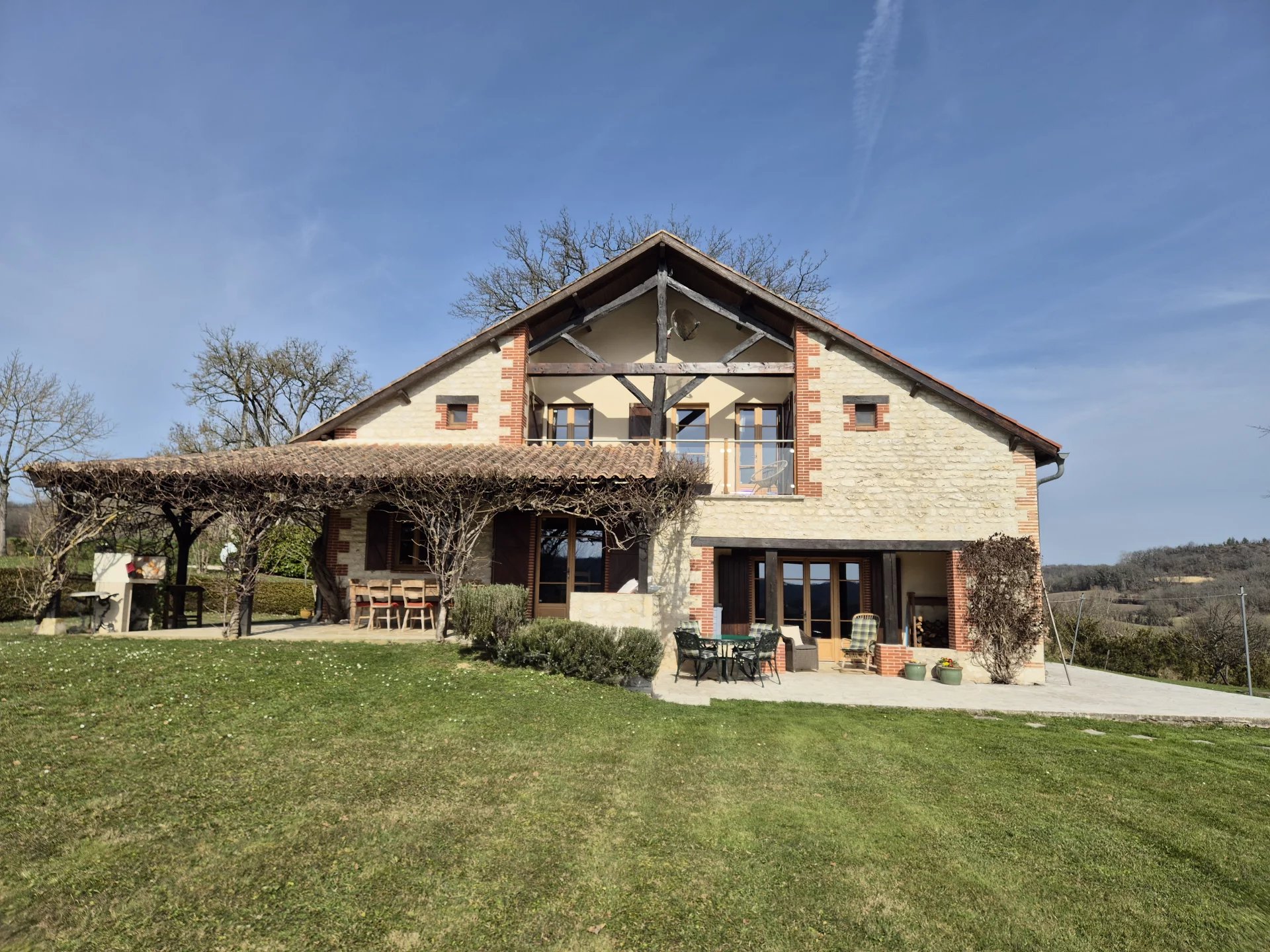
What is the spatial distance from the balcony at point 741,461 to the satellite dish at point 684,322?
2.56 metres

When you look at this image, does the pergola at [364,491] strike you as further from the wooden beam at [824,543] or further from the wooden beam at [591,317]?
the wooden beam at [591,317]

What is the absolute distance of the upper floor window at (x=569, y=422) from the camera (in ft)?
47.4

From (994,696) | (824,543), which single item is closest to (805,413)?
(824,543)

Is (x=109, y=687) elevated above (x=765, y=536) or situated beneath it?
situated beneath

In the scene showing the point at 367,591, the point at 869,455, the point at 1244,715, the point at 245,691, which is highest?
the point at 869,455

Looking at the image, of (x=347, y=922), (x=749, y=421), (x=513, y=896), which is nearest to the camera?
(x=347, y=922)

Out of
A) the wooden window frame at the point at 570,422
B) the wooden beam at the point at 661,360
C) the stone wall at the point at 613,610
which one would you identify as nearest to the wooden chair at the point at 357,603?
the stone wall at the point at 613,610

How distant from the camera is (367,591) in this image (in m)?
11.4

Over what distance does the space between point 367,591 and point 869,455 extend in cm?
909

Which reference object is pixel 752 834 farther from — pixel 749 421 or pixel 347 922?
pixel 749 421

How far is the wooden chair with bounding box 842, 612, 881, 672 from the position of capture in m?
12.2

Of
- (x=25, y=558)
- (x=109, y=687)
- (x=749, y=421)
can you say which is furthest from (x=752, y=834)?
(x=25, y=558)

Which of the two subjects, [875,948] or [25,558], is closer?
[875,948]

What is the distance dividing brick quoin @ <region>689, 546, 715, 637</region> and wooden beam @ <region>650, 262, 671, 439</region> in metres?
2.37
